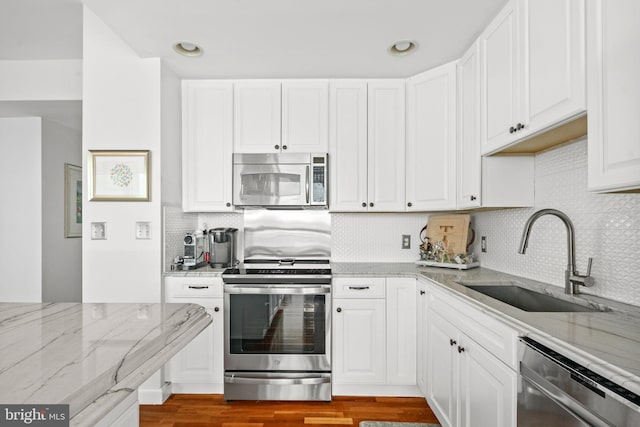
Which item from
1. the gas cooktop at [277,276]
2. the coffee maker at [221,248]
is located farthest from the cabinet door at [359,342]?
the coffee maker at [221,248]

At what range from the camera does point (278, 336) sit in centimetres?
242

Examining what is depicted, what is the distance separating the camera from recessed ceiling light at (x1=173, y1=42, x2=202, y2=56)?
229 cm

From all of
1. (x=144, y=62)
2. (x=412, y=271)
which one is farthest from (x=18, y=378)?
(x=144, y=62)

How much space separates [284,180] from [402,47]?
126 cm

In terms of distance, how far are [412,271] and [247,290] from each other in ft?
3.87

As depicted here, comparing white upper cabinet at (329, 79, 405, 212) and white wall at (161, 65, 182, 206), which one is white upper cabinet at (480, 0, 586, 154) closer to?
white upper cabinet at (329, 79, 405, 212)

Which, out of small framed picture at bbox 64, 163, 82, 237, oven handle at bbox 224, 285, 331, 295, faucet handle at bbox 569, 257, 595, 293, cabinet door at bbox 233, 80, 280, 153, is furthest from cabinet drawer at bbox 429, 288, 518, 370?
small framed picture at bbox 64, 163, 82, 237

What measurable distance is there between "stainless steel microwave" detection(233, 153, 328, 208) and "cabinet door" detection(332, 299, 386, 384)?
83 cm

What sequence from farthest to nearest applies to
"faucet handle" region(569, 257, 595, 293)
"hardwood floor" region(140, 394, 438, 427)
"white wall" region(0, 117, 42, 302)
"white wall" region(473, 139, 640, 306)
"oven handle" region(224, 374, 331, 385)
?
"white wall" region(0, 117, 42, 302), "oven handle" region(224, 374, 331, 385), "hardwood floor" region(140, 394, 438, 427), "faucet handle" region(569, 257, 595, 293), "white wall" region(473, 139, 640, 306)

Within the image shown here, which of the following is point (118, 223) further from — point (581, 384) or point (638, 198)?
point (638, 198)

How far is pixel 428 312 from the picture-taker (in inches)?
86.3

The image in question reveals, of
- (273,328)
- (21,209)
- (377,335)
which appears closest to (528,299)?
(377,335)

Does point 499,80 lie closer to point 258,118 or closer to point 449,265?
point 449,265

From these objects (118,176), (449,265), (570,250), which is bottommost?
(449,265)
